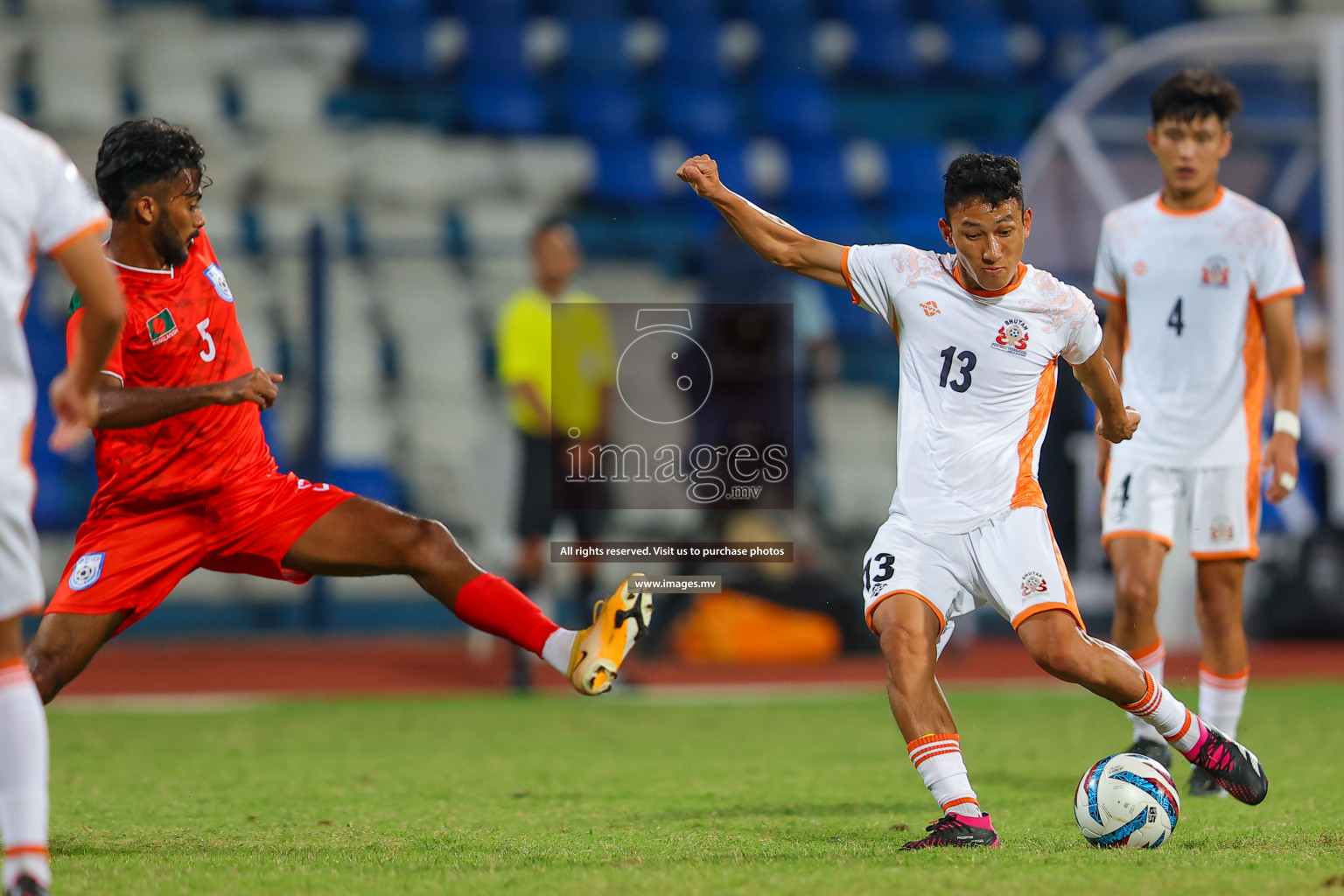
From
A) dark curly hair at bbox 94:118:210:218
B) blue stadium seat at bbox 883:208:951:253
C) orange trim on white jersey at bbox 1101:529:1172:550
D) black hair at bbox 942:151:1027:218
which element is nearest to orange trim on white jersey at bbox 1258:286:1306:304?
orange trim on white jersey at bbox 1101:529:1172:550

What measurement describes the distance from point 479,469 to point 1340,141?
6.49 metres

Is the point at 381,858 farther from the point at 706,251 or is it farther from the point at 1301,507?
the point at 1301,507

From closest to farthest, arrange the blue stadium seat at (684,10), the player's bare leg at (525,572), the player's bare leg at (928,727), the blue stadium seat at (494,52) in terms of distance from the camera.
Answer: the player's bare leg at (928,727), the player's bare leg at (525,572), the blue stadium seat at (494,52), the blue stadium seat at (684,10)

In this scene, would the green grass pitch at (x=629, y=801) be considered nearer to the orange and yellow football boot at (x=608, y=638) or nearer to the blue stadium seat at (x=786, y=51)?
the orange and yellow football boot at (x=608, y=638)

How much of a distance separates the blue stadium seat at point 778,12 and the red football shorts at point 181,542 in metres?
10.6

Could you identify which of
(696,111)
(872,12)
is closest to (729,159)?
(696,111)

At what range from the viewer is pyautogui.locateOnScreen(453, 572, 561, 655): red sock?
4699mm

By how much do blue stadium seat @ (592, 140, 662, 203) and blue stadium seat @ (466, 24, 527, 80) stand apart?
1147mm

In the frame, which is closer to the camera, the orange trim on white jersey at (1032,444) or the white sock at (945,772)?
the white sock at (945,772)

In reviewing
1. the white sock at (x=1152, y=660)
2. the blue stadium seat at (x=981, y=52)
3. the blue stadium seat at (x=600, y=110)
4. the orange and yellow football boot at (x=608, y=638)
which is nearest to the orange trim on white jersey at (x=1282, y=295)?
the white sock at (x=1152, y=660)

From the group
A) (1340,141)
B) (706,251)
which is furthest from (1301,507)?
(706,251)

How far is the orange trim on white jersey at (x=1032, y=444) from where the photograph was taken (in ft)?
14.2

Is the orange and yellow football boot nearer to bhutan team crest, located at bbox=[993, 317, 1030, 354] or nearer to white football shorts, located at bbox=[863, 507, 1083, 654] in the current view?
white football shorts, located at bbox=[863, 507, 1083, 654]

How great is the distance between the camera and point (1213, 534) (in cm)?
538
